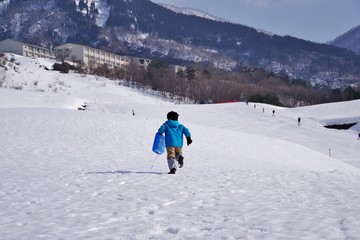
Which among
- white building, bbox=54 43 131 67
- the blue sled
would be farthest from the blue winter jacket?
white building, bbox=54 43 131 67

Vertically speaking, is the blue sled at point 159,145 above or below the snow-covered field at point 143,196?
above

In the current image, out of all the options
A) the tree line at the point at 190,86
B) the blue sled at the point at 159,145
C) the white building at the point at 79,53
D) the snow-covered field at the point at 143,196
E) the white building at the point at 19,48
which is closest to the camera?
the snow-covered field at the point at 143,196

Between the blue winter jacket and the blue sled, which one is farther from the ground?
the blue winter jacket

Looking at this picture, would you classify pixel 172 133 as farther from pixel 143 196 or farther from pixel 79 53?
pixel 79 53

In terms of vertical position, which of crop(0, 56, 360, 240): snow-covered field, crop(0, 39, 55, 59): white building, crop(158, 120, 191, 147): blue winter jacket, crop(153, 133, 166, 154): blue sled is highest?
crop(0, 39, 55, 59): white building

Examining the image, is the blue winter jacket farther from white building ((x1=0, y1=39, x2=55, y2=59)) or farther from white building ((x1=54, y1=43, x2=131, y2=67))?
white building ((x1=0, y1=39, x2=55, y2=59))

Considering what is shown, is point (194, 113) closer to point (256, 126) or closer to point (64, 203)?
point (256, 126)

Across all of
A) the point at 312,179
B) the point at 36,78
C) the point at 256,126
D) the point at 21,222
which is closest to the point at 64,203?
the point at 21,222

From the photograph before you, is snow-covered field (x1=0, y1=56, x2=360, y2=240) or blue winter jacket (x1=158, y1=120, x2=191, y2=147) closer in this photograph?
snow-covered field (x1=0, y1=56, x2=360, y2=240)

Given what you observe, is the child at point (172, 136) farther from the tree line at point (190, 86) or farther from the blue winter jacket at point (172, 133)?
the tree line at point (190, 86)

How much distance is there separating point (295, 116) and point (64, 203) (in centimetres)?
6452

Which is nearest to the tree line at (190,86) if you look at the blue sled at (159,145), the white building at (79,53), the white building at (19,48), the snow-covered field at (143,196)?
the white building at (79,53)

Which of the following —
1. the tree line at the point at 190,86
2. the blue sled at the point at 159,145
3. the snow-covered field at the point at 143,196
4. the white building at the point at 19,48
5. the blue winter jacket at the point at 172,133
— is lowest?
the snow-covered field at the point at 143,196

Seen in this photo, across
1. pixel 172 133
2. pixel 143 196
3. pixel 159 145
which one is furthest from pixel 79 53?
pixel 143 196
